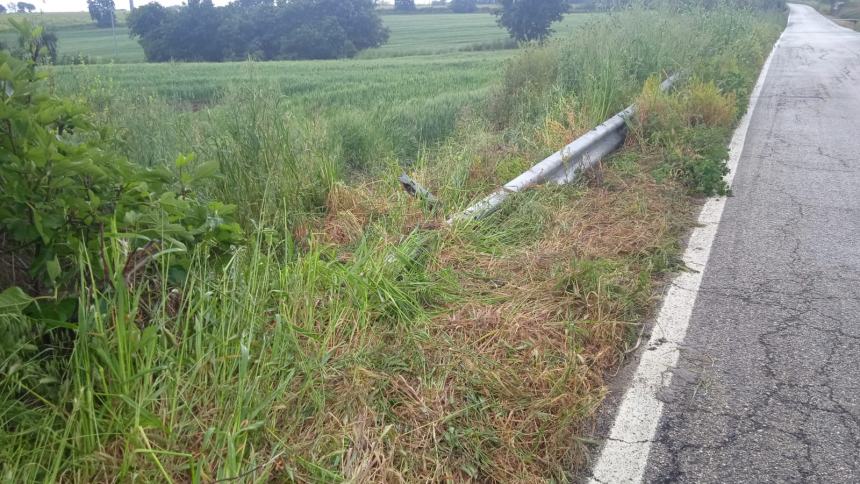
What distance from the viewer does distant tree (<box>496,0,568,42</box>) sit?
49062 mm

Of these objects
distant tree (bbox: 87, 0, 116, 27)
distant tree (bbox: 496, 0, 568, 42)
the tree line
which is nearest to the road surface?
distant tree (bbox: 87, 0, 116, 27)

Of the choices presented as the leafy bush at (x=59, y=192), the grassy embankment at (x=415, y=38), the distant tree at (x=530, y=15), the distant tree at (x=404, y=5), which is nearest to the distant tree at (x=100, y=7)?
the leafy bush at (x=59, y=192)

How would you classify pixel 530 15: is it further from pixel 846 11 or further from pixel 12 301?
pixel 12 301

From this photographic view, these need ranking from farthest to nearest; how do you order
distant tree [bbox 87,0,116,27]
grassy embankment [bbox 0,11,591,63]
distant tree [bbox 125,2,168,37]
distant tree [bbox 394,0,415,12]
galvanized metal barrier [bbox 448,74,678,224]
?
1. distant tree [bbox 394,0,415,12]
2. distant tree [bbox 125,2,168,37]
3. grassy embankment [bbox 0,11,591,63]
4. distant tree [bbox 87,0,116,27]
5. galvanized metal barrier [bbox 448,74,678,224]

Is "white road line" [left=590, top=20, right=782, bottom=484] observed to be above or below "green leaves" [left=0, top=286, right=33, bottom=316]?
below

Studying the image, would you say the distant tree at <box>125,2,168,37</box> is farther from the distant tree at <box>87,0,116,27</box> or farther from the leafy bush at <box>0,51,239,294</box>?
the leafy bush at <box>0,51,239,294</box>

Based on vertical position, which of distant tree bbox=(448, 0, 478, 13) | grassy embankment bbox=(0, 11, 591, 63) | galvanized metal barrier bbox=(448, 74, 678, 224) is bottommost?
galvanized metal barrier bbox=(448, 74, 678, 224)

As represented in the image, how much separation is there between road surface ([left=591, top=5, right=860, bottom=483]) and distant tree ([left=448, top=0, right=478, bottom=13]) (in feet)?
309

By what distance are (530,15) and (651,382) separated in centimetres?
4972

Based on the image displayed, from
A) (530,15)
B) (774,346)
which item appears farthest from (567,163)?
(530,15)

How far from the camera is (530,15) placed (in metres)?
49.2

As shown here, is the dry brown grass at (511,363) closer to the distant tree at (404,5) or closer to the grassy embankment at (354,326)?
the grassy embankment at (354,326)

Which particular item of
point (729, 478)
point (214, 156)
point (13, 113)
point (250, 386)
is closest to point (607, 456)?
point (729, 478)

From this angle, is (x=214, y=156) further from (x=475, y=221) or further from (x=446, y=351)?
(x=446, y=351)
